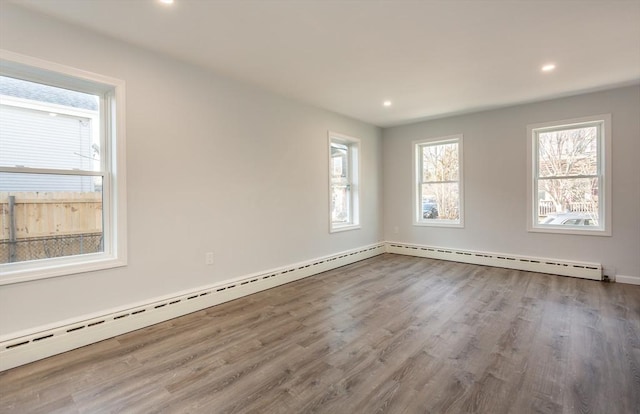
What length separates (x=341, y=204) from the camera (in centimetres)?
555

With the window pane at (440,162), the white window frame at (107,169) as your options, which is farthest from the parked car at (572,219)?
the white window frame at (107,169)

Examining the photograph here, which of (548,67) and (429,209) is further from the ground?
(548,67)

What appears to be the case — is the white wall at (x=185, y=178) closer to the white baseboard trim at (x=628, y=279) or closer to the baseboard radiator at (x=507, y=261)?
the baseboard radiator at (x=507, y=261)

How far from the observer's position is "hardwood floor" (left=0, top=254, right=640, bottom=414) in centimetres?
179

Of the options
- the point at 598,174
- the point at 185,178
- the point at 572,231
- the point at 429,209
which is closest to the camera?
the point at 185,178

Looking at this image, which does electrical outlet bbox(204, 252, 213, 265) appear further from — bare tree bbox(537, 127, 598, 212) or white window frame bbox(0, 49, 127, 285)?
bare tree bbox(537, 127, 598, 212)

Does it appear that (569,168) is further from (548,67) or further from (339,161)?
(339,161)

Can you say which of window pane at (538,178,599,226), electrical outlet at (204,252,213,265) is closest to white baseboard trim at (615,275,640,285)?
window pane at (538,178,599,226)

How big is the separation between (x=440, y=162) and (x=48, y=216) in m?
5.64

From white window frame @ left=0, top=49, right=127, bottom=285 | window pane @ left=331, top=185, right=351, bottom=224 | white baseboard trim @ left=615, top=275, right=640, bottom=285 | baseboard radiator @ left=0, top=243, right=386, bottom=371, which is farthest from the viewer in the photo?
window pane @ left=331, top=185, right=351, bottom=224

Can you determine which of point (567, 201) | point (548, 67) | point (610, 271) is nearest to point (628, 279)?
point (610, 271)

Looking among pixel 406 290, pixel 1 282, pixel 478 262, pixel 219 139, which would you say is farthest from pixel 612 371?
pixel 1 282

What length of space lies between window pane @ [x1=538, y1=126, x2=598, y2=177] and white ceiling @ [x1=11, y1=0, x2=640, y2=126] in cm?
69

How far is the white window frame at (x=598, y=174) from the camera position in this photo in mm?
4156
